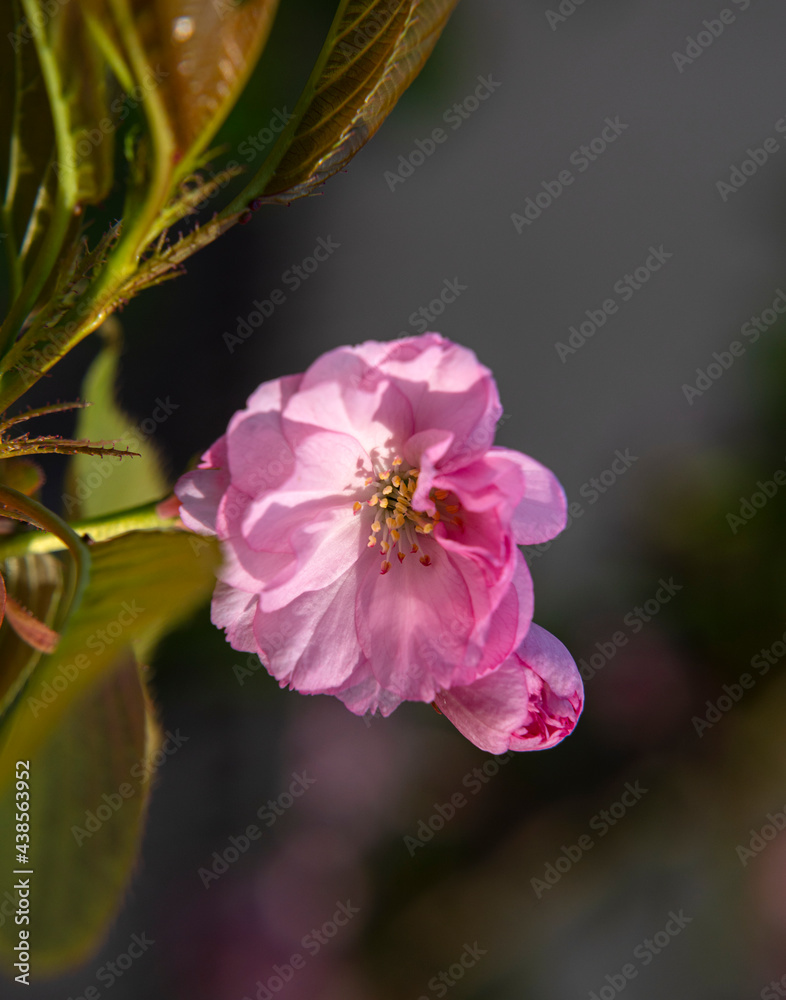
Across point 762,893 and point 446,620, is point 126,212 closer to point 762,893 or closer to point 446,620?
point 446,620

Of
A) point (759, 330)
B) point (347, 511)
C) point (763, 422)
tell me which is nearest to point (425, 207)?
point (759, 330)

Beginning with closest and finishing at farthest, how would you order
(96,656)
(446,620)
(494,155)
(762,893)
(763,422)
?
(96,656) < (446,620) < (763,422) < (762,893) < (494,155)

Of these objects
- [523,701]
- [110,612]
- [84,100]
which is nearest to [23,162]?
[84,100]

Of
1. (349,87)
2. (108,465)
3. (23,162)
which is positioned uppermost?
(349,87)

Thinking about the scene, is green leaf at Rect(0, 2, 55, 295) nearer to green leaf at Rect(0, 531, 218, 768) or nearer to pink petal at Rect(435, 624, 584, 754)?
green leaf at Rect(0, 531, 218, 768)

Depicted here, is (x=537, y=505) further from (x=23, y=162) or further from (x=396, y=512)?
(x=23, y=162)

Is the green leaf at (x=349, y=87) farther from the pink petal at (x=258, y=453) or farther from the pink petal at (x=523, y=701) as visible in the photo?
the pink petal at (x=523, y=701)

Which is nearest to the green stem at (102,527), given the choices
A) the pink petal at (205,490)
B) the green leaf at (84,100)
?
the pink petal at (205,490)

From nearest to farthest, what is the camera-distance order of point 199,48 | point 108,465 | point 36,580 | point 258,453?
1. point 199,48
2. point 258,453
3. point 36,580
4. point 108,465

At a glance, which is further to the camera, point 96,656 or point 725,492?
point 725,492
